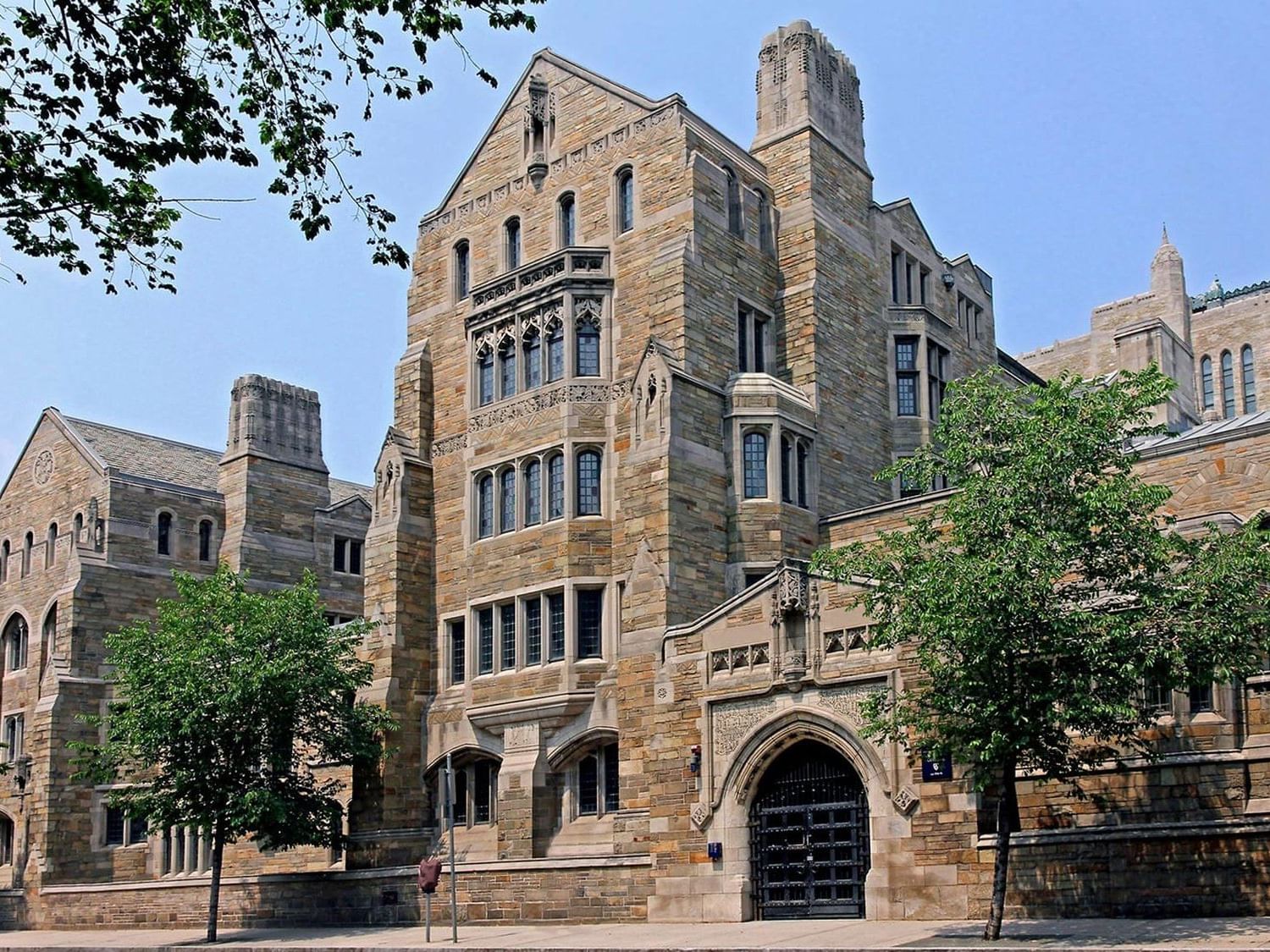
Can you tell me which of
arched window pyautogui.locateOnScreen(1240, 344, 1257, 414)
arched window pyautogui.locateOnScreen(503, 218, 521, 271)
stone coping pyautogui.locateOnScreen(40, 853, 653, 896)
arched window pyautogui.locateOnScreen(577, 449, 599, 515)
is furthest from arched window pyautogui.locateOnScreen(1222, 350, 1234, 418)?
stone coping pyautogui.locateOnScreen(40, 853, 653, 896)

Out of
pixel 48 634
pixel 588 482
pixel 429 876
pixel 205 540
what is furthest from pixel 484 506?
pixel 48 634

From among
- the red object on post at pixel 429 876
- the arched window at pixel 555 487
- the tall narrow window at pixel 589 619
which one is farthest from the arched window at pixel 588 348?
the red object on post at pixel 429 876

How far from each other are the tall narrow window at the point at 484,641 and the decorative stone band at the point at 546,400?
420 centimetres

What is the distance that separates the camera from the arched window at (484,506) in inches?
1427

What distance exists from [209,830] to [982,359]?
76.8 ft

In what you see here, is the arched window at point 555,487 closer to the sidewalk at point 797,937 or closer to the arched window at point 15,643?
the sidewalk at point 797,937

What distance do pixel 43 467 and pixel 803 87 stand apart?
94.8ft

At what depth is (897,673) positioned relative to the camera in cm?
2389

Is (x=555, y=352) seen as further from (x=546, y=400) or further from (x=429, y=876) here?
(x=429, y=876)

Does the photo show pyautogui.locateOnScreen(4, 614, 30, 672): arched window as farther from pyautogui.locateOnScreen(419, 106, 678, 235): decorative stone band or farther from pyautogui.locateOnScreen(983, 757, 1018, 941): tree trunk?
pyautogui.locateOnScreen(983, 757, 1018, 941): tree trunk

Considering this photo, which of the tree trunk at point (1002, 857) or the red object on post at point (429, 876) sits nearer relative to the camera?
the tree trunk at point (1002, 857)

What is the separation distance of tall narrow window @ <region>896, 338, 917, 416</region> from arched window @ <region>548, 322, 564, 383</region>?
898 centimetres

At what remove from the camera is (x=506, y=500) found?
1417 inches

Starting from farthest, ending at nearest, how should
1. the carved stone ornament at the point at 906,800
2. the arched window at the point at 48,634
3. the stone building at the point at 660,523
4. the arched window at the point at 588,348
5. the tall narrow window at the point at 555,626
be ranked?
1. the arched window at the point at 48,634
2. the arched window at the point at 588,348
3. the tall narrow window at the point at 555,626
4. the stone building at the point at 660,523
5. the carved stone ornament at the point at 906,800
